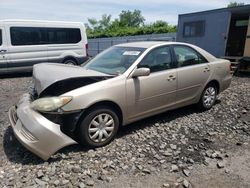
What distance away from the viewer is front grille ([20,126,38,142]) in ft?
11.0

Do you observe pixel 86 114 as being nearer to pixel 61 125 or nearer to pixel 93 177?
pixel 61 125

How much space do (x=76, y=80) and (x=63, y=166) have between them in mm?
1212

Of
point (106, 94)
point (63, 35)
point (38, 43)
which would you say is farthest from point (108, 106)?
point (63, 35)

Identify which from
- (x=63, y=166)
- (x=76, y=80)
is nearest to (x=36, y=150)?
(x=63, y=166)

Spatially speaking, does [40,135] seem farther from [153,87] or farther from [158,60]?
[158,60]

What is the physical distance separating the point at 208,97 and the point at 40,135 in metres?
3.62

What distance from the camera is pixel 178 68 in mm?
4871

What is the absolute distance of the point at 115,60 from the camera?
4.64m

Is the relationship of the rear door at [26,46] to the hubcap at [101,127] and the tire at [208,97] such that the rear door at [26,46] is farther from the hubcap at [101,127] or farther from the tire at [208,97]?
the hubcap at [101,127]

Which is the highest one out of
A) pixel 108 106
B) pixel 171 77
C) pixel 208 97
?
pixel 171 77

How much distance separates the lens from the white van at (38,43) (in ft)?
31.8

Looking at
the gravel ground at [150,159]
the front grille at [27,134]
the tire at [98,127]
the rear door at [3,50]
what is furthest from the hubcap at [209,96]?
the rear door at [3,50]

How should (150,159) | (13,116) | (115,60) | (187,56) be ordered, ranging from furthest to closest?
(187,56), (115,60), (13,116), (150,159)

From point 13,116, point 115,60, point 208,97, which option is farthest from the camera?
point 208,97
